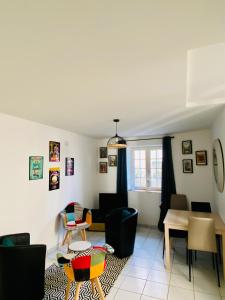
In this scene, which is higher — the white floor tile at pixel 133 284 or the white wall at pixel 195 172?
the white wall at pixel 195 172

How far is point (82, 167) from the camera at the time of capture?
5.07 m

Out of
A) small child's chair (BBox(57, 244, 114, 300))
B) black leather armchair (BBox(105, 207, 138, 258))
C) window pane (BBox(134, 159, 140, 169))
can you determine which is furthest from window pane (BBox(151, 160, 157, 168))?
A: small child's chair (BBox(57, 244, 114, 300))

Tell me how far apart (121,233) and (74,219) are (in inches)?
46.8

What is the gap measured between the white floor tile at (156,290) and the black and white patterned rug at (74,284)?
493 mm

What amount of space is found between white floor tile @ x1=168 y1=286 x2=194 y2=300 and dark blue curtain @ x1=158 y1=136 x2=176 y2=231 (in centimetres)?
216

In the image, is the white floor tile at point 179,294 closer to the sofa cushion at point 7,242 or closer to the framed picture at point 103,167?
the sofa cushion at point 7,242

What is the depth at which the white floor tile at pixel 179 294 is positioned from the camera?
246 centimetres

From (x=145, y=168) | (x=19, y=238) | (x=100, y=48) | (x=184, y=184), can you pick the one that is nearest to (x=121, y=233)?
(x=19, y=238)

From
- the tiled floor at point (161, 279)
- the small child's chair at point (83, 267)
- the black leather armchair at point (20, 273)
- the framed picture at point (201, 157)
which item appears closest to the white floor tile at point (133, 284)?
the tiled floor at point (161, 279)

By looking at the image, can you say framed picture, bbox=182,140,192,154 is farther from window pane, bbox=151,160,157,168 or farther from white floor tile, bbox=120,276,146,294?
white floor tile, bbox=120,276,146,294

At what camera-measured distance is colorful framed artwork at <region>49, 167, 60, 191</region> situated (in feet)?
12.7

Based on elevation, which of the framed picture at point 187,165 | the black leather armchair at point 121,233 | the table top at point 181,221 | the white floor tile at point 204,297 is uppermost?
the framed picture at point 187,165

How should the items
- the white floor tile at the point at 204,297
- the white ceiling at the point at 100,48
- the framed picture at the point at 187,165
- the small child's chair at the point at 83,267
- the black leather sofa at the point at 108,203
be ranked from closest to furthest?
the white ceiling at the point at 100,48
the small child's chair at the point at 83,267
the white floor tile at the point at 204,297
the framed picture at the point at 187,165
the black leather sofa at the point at 108,203

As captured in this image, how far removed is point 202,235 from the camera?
282cm
